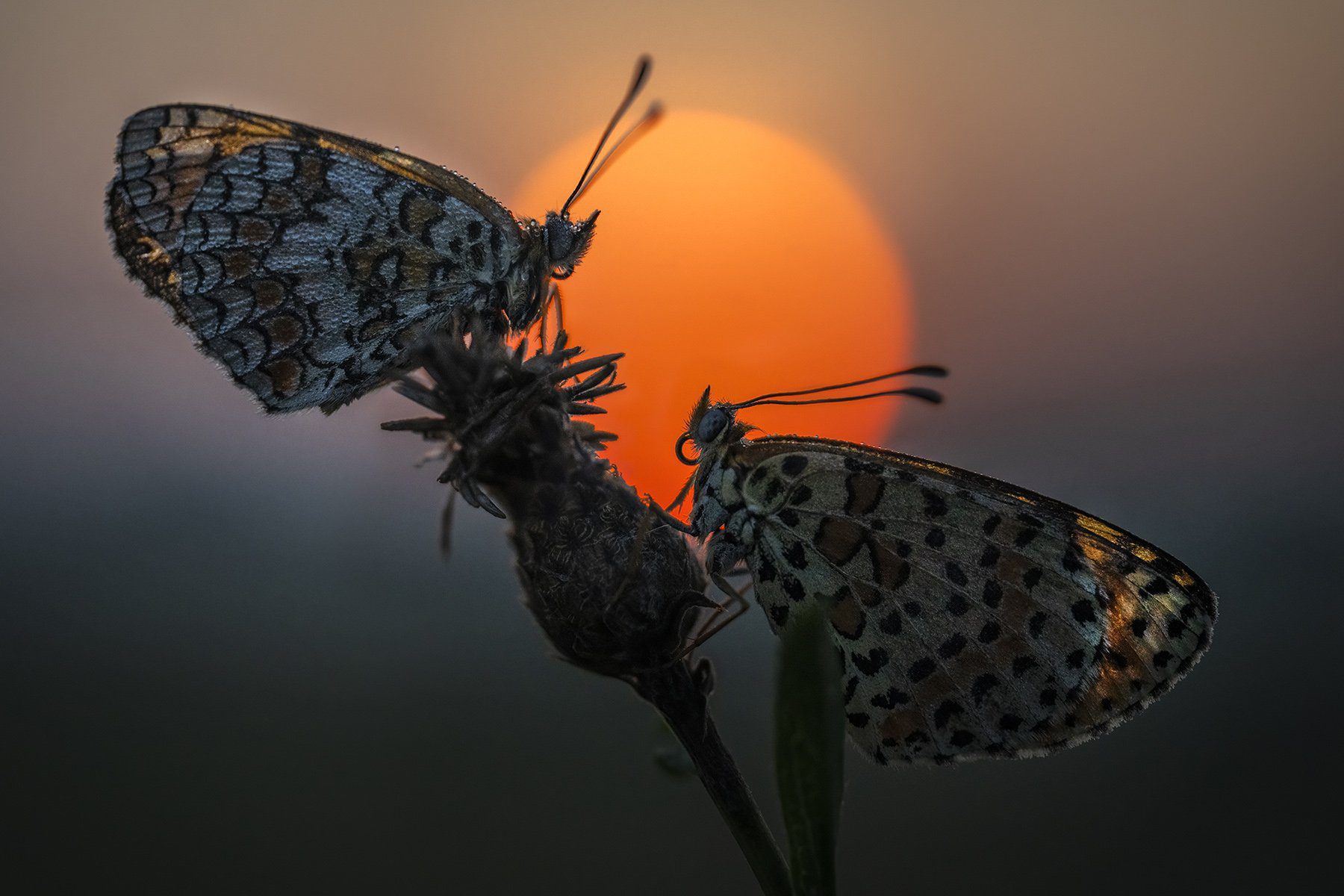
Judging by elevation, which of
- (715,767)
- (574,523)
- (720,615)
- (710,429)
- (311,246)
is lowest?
(715,767)

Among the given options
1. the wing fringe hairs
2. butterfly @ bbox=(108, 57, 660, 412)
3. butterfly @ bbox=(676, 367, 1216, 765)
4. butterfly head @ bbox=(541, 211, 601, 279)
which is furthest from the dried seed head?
butterfly head @ bbox=(541, 211, 601, 279)

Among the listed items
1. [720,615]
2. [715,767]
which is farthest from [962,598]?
[715,767]

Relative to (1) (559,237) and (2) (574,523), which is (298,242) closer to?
(1) (559,237)

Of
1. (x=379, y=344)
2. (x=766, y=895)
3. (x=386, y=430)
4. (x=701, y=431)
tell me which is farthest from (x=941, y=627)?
(x=379, y=344)

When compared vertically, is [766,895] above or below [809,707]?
below

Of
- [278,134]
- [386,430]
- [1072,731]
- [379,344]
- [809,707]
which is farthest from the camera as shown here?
[278,134]

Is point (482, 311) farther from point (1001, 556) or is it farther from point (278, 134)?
point (1001, 556)

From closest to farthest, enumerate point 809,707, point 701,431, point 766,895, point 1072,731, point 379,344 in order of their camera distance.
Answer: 1. point 809,707
2. point 766,895
3. point 1072,731
4. point 701,431
5. point 379,344
